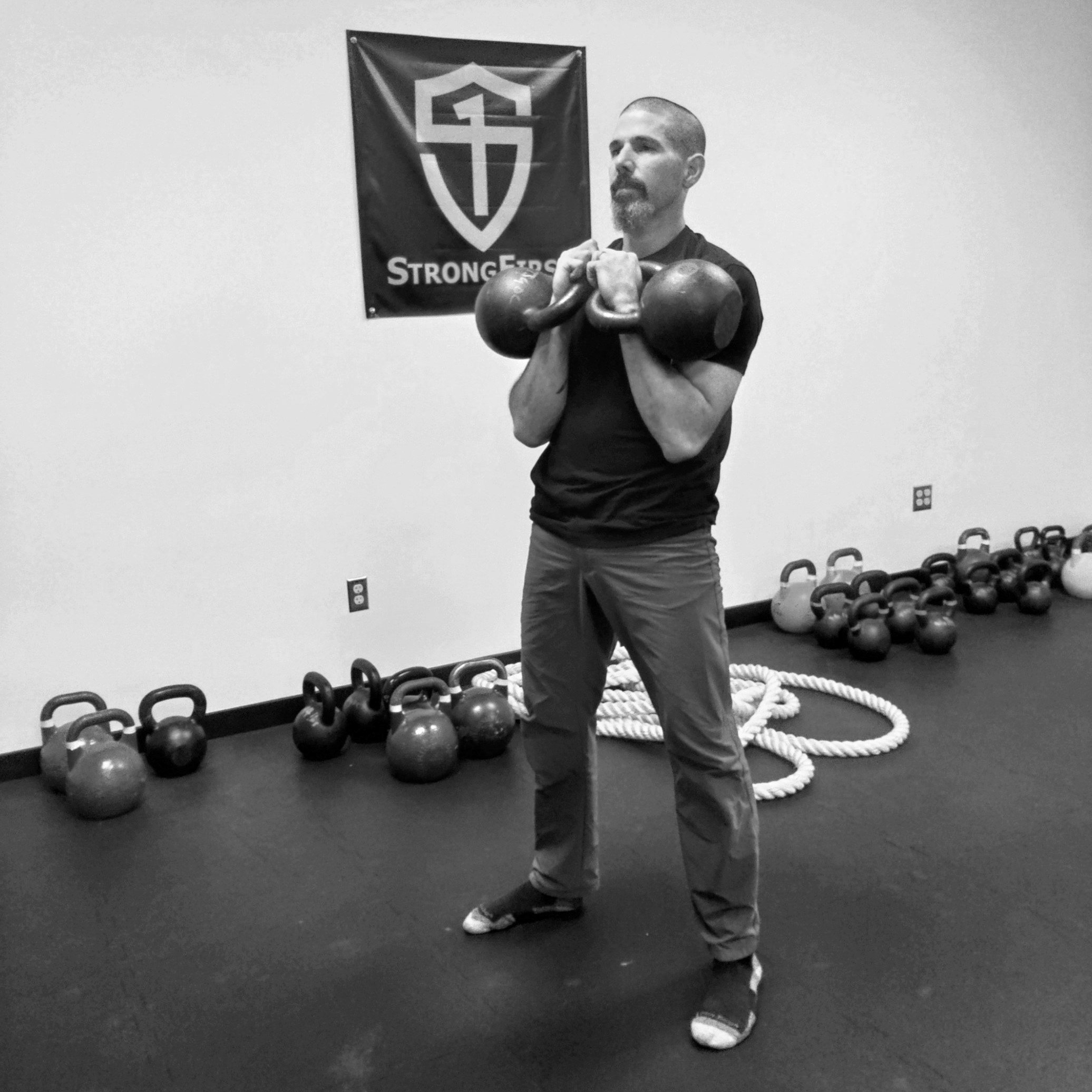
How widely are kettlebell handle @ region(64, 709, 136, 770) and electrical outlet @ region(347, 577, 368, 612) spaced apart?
758 millimetres

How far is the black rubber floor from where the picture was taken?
1968 mm

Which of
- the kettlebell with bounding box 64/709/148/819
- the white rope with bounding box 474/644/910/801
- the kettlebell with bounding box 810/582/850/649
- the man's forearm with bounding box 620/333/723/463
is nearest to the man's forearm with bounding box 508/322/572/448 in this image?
the man's forearm with bounding box 620/333/723/463

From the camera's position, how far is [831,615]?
4242mm

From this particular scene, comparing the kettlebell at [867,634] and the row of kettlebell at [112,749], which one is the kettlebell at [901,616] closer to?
the kettlebell at [867,634]

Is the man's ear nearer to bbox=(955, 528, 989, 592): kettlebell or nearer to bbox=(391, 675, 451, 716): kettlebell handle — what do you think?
bbox=(391, 675, 451, 716): kettlebell handle

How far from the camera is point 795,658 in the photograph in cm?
417

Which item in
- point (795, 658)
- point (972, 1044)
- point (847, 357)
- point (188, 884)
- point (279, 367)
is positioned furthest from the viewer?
point (847, 357)

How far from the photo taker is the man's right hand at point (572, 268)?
1973 millimetres

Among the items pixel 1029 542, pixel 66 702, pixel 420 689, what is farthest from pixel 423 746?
pixel 1029 542

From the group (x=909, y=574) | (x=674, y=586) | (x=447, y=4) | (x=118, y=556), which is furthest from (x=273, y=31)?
(x=909, y=574)

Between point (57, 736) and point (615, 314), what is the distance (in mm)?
2134

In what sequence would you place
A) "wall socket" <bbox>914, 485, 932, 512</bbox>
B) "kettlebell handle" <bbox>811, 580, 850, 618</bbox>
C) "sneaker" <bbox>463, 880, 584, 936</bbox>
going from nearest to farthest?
"sneaker" <bbox>463, 880, 584, 936</bbox>, "kettlebell handle" <bbox>811, 580, 850, 618</bbox>, "wall socket" <bbox>914, 485, 932, 512</bbox>

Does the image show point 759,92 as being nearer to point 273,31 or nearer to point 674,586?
point 273,31

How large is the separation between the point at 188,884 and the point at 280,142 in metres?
2.05
